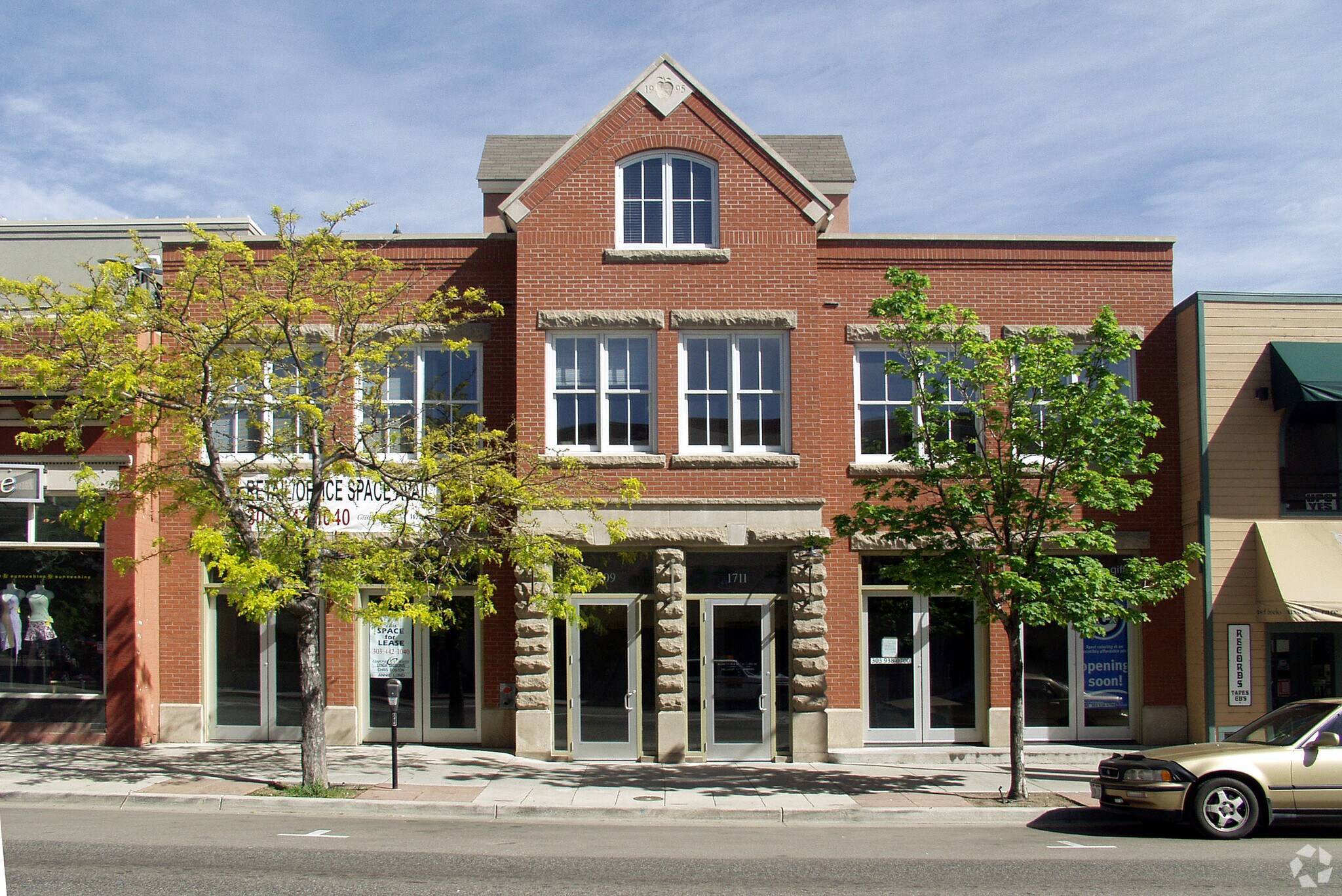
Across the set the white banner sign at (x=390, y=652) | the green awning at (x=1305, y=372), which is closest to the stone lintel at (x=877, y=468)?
the green awning at (x=1305, y=372)

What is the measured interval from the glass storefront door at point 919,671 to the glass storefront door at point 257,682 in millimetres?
8828

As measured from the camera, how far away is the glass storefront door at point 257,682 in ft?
55.5

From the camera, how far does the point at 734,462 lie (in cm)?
1602

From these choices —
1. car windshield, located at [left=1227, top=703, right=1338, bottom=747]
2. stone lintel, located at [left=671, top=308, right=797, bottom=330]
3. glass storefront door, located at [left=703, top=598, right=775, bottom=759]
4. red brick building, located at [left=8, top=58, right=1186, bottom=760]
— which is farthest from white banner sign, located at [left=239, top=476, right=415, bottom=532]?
car windshield, located at [left=1227, top=703, right=1338, bottom=747]

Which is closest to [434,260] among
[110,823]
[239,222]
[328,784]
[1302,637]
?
[239,222]

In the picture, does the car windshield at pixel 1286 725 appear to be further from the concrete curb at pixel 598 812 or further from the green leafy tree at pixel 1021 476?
the concrete curb at pixel 598 812

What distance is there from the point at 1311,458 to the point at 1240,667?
334cm

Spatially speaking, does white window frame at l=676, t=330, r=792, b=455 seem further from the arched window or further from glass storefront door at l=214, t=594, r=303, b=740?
the arched window

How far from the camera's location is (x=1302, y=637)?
54.1 feet

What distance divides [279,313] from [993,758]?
38.0 ft

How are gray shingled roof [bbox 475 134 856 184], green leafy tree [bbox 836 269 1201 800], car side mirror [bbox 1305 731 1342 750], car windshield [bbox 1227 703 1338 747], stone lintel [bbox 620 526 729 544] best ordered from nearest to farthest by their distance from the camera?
car side mirror [bbox 1305 731 1342 750]
car windshield [bbox 1227 703 1338 747]
green leafy tree [bbox 836 269 1201 800]
stone lintel [bbox 620 526 729 544]
gray shingled roof [bbox 475 134 856 184]

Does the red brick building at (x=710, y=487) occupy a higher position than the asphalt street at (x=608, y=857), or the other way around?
the red brick building at (x=710, y=487)

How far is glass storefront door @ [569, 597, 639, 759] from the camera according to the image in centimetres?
1592

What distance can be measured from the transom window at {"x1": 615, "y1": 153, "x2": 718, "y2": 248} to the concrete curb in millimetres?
8279
